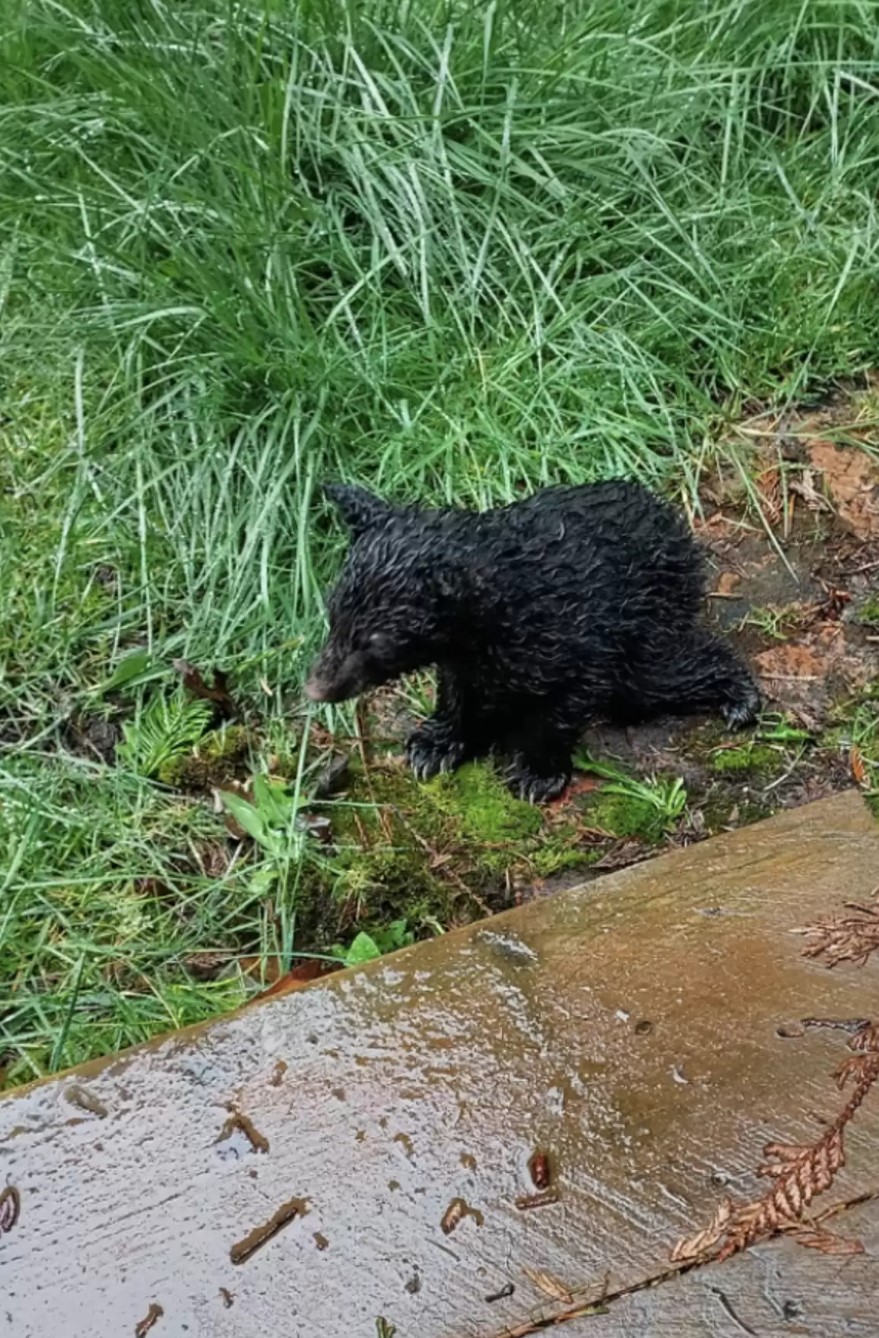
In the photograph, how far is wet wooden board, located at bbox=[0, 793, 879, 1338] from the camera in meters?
1.20

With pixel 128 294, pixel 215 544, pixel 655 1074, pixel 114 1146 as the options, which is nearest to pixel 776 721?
pixel 655 1074

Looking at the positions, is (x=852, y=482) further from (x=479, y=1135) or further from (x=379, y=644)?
(x=479, y=1135)

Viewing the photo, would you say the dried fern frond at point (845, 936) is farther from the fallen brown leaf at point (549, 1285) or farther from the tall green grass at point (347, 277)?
the tall green grass at point (347, 277)

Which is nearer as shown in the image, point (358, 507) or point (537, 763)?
point (358, 507)

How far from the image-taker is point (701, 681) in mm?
2264

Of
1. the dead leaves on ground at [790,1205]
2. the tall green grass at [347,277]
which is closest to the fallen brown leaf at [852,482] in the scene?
the tall green grass at [347,277]

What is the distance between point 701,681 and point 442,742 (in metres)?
0.53

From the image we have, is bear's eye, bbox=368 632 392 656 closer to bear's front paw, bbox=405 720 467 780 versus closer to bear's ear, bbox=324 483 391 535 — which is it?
bear's ear, bbox=324 483 391 535

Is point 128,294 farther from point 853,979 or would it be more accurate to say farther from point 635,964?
point 853,979

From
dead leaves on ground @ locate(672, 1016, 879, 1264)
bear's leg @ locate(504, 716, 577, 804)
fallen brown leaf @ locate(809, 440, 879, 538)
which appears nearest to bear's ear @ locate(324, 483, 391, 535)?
bear's leg @ locate(504, 716, 577, 804)

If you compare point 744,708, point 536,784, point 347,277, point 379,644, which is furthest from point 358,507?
point 347,277

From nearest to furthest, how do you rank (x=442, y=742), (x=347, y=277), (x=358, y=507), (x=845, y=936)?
(x=845, y=936), (x=358, y=507), (x=442, y=742), (x=347, y=277)

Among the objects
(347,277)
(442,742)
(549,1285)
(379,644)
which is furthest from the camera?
(347,277)

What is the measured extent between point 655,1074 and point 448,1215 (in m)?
0.29
